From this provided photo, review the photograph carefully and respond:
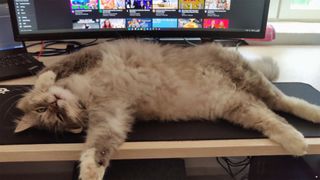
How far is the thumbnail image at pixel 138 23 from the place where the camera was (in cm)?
135

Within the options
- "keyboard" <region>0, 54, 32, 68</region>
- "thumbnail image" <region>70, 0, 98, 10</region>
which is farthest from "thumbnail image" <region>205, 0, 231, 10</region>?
"keyboard" <region>0, 54, 32, 68</region>

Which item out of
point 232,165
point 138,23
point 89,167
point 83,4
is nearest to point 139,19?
point 138,23

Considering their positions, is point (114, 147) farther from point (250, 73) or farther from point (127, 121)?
point (250, 73)

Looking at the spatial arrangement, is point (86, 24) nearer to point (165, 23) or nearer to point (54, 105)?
point (165, 23)

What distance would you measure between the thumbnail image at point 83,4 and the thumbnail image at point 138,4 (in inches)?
5.0

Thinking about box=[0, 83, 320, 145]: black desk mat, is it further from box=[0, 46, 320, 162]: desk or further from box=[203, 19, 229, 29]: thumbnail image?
box=[203, 19, 229, 29]: thumbnail image

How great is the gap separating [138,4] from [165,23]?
0.43 ft

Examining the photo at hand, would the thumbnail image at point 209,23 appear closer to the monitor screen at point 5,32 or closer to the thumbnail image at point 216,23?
the thumbnail image at point 216,23

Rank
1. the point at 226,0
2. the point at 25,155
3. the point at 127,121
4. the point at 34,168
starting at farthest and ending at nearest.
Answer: the point at 34,168 → the point at 226,0 → the point at 127,121 → the point at 25,155

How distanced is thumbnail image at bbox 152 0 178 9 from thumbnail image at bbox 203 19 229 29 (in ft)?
0.45

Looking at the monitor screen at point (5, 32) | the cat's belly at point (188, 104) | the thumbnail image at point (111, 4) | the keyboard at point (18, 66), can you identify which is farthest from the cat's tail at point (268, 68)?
the monitor screen at point (5, 32)

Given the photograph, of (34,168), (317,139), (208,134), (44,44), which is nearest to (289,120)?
(317,139)

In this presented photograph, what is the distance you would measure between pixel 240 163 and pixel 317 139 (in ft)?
2.88

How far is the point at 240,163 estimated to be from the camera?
1753mm
